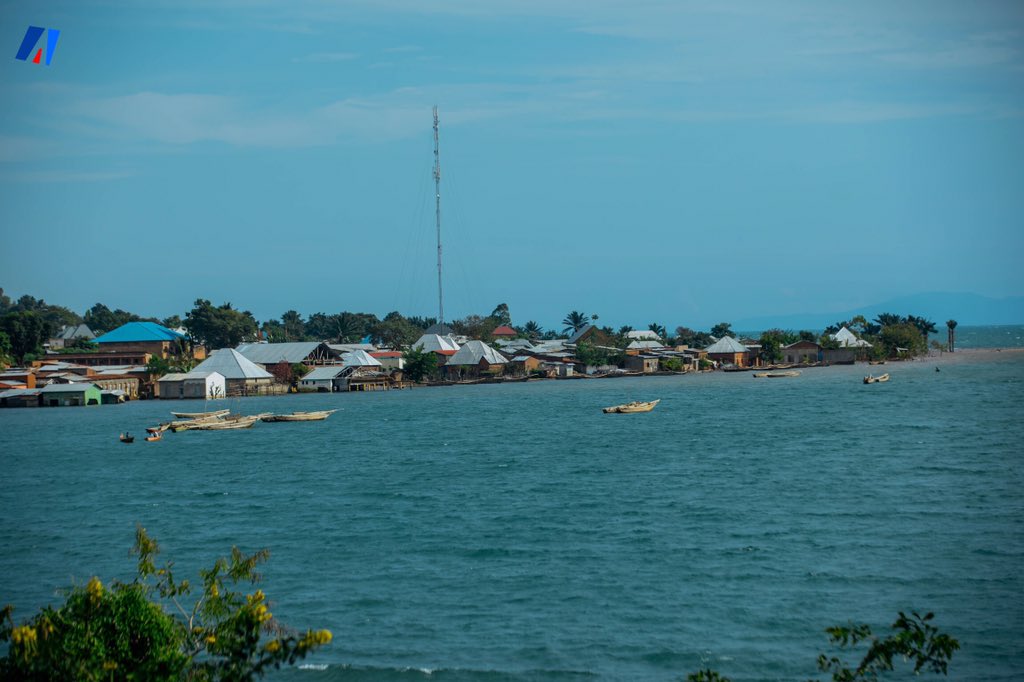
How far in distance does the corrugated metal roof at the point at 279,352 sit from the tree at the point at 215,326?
36.9 ft

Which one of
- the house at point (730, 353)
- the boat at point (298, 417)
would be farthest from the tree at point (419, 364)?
the house at point (730, 353)

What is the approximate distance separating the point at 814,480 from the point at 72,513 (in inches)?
702

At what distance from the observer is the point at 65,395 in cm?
6334

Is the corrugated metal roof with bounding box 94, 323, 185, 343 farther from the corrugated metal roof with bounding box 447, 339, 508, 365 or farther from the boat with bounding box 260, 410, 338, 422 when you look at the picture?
the boat with bounding box 260, 410, 338, 422

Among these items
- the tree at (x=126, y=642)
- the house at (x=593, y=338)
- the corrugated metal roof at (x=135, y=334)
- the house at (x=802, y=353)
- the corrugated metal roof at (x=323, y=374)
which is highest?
the corrugated metal roof at (x=135, y=334)

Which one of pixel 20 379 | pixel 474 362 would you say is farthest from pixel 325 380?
pixel 20 379

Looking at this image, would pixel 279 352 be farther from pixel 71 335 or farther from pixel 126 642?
pixel 126 642

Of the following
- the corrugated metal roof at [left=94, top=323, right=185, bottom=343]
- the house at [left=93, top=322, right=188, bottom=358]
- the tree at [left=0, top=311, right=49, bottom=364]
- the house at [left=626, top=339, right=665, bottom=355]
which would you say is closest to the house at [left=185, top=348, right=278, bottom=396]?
the house at [left=93, top=322, right=188, bottom=358]

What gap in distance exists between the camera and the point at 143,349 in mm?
77562

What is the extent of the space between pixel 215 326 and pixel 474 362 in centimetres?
2526

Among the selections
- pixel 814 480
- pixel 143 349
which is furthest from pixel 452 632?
pixel 143 349

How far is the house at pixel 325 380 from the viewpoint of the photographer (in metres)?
71.8

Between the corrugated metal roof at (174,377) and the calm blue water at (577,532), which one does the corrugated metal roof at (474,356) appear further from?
the calm blue water at (577,532)

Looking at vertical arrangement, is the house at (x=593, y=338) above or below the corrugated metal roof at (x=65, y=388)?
above
